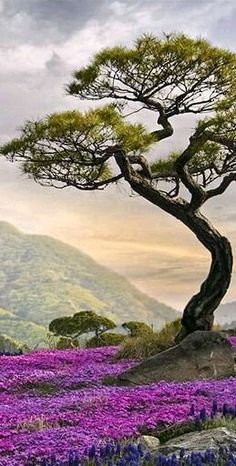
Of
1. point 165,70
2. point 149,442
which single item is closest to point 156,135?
point 165,70

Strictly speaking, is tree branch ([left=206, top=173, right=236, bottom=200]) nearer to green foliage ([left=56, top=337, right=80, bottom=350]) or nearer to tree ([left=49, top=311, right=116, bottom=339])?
tree ([left=49, top=311, right=116, bottom=339])

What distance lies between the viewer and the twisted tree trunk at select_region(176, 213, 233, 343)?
70.6 ft

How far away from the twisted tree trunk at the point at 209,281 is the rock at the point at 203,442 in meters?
13.4

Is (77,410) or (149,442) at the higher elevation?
(77,410)

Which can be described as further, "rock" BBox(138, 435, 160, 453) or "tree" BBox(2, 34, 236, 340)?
"tree" BBox(2, 34, 236, 340)

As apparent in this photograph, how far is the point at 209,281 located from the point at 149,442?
13710mm

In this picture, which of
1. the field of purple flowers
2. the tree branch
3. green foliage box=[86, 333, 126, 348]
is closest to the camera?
the field of purple flowers

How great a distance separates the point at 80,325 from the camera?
29.4 m

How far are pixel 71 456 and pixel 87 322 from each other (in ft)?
73.4

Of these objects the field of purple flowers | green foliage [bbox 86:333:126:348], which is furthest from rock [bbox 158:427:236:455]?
green foliage [bbox 86:333:126:348]

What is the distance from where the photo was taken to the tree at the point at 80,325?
2944cm

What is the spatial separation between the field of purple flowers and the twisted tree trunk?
5225 millimetres

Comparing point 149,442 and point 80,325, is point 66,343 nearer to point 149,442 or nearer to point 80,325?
point 80,325

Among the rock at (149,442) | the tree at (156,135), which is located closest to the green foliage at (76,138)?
the tree at (156,135)
